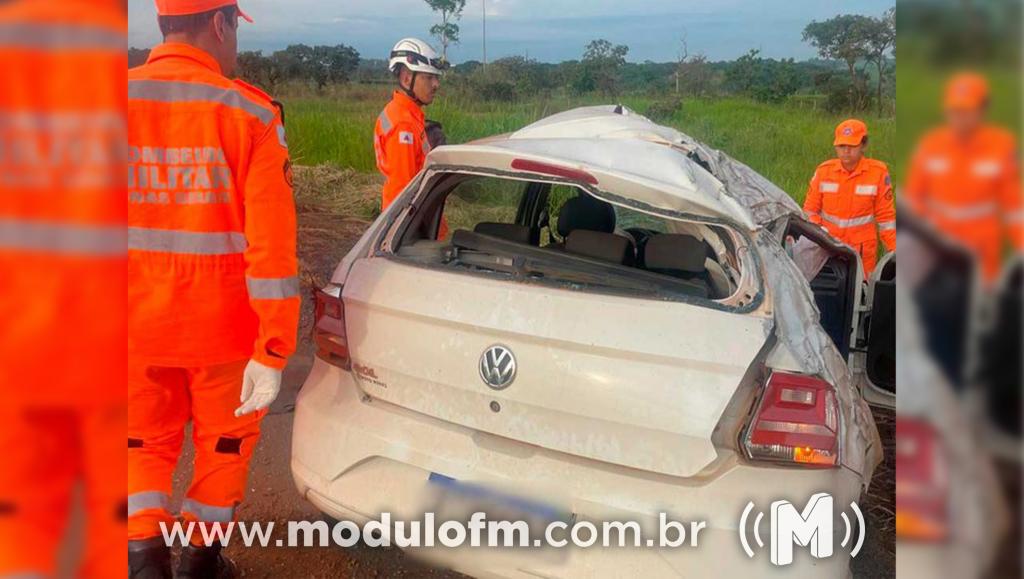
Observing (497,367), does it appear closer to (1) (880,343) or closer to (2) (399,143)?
(1) (880,343)

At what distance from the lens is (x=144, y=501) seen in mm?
2605

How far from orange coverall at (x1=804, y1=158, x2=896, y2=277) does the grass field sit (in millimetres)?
3270

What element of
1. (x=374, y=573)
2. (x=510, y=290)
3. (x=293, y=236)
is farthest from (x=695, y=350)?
(x=374, y=573)

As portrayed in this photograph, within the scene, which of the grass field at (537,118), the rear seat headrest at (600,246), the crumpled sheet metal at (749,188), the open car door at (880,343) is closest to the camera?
the rear seat headrest at (600,246)

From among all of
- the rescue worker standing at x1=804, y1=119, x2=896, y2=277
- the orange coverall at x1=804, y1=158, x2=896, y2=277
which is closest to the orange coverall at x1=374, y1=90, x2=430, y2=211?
the orange coverall at x1=804, y1=158, x2=896, y2=277

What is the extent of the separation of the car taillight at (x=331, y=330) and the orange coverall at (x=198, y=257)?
13 cm

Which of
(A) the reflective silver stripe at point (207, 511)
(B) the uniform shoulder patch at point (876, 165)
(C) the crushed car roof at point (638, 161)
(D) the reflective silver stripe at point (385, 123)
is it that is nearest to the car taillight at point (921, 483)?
(C) the crushed car roof at point (638, 161)

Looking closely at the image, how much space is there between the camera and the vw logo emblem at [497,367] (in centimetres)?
228

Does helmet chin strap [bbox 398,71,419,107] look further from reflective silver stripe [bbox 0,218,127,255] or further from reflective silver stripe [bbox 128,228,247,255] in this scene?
reflective silver stripe [bbox 0,218,127,255]

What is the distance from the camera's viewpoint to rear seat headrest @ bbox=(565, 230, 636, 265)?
283 centimetres

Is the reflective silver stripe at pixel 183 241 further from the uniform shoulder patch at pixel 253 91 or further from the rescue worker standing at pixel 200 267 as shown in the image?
the uniform shoulder patch at pixel 253 91

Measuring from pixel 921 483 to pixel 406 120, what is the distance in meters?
4.42

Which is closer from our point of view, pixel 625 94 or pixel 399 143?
pixel 399 143

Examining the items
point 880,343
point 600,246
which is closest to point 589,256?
point 600,246
